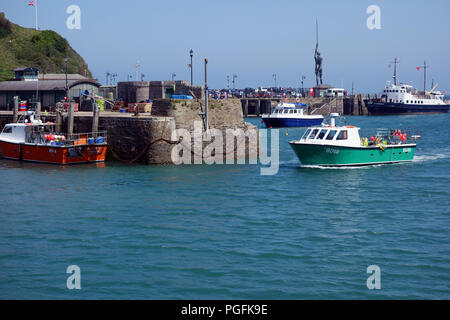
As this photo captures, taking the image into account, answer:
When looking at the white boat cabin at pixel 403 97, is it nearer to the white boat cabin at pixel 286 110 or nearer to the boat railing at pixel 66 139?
the white boat cabin at pixel 286 110

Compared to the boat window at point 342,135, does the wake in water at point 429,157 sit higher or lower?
lower

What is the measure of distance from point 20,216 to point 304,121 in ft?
186

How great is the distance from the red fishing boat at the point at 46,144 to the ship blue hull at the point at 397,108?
85.1m

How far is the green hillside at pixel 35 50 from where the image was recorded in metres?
85.6

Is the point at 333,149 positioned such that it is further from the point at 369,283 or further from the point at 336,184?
the point at 369,283

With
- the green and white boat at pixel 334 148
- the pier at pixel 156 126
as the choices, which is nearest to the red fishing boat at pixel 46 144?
the pier at pixel 156 126

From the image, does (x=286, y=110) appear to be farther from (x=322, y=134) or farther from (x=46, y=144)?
(x=46, y=144)

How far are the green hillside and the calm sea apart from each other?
5863 cm

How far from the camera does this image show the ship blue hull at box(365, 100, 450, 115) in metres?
110

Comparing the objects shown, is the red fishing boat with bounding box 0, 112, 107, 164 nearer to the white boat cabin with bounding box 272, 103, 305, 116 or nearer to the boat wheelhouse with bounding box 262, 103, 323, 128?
the boat wheelhouse with bounding box 262, 103, 323, 128

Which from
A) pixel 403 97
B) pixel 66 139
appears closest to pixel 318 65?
pixel 403 97

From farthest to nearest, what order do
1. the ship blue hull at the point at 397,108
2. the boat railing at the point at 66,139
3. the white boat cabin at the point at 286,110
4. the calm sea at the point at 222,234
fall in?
the ship blue hull at the point at 397,108
the white boat cabin at the point at 286,110
the boat railing at the point at 66,139
the calm sea at the point at 222,234

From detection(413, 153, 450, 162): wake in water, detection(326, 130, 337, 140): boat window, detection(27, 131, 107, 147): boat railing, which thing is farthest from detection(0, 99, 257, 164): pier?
detection(413, 153, 450, 162): wake in water
